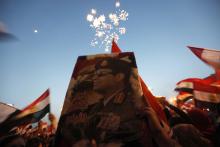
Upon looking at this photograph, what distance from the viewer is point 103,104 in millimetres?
2639

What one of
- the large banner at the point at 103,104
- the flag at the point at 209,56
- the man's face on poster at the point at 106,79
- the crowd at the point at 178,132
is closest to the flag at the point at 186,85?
the flag at the point at 209,56

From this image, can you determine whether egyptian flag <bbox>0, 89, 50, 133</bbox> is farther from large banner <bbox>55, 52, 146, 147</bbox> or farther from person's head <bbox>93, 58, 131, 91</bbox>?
person's head <bbox>93, 58, 131, 91</bbox>

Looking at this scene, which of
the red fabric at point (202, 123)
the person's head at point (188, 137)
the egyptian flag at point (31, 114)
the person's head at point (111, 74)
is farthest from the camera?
the egyptian flag at point (31, 114)

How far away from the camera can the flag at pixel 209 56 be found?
30.0 feet

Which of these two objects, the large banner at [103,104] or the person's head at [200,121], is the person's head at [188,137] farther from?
the large banner at [103,104]

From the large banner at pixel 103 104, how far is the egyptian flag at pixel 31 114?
4.51 metres

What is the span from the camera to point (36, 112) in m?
10.4

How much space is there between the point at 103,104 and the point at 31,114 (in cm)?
811

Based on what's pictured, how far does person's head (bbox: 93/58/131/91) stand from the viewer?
277 centimetres

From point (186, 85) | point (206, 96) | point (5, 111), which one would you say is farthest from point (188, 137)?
point (186, 85)

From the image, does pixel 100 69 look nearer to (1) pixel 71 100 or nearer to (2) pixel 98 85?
(2) pixel 98 85

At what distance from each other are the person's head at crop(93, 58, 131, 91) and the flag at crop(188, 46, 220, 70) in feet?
23.8

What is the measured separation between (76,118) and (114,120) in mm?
457

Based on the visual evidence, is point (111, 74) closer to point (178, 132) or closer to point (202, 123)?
point (178, 132)
